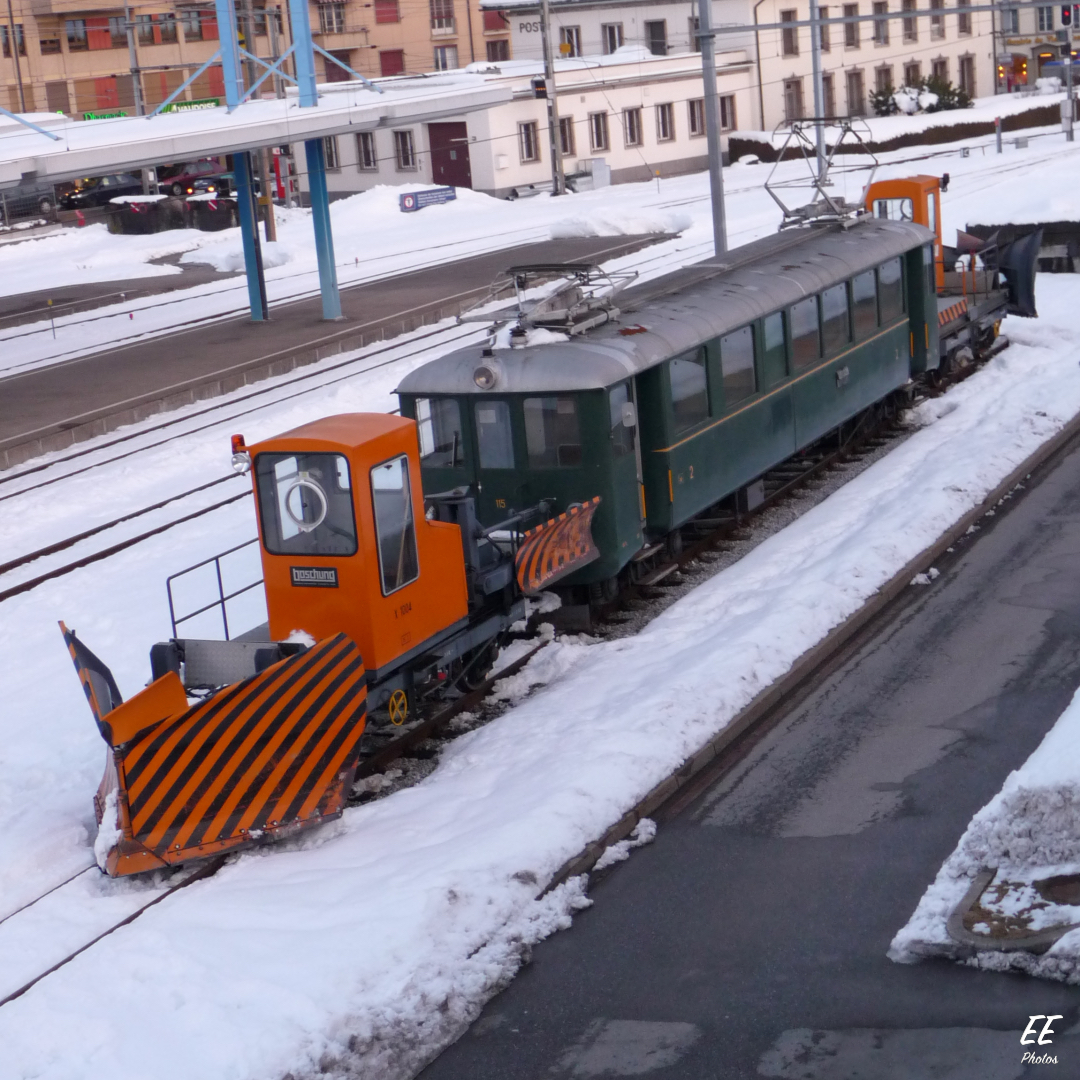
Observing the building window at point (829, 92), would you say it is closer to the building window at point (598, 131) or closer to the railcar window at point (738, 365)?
the building window at point (598, 131)

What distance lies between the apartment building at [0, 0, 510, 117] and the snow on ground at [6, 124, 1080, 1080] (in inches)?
1891

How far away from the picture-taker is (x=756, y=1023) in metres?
7.15

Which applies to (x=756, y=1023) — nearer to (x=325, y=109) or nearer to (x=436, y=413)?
(x=436, y=413)

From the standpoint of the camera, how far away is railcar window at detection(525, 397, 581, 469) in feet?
41.5

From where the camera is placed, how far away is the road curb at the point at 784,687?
29.7 feet

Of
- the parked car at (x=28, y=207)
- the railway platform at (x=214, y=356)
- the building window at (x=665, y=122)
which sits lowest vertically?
the railway platform at (x=214, y=356)

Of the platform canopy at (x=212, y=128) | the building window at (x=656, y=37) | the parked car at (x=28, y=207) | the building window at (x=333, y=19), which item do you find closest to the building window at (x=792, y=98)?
the building window at (x=656, y=37)

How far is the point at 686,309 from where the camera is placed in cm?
1448

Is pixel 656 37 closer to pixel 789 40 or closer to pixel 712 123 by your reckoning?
pixel 789 40

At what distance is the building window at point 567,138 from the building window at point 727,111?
7.64 meters

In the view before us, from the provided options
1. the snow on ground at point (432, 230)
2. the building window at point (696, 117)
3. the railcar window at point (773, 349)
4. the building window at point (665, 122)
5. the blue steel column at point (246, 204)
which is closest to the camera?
the railcar window at point (773, 349)

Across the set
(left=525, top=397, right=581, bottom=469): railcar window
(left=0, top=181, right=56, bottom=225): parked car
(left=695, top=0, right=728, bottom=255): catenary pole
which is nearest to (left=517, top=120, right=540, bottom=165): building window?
(left=0, top=181, right=56, bottom=225): parked car

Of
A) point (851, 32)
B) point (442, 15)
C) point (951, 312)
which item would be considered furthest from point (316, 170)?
point (442, 15)

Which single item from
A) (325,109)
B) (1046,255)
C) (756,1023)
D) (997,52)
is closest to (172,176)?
(325,109)
